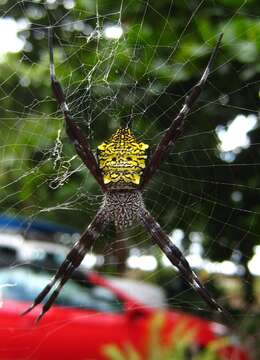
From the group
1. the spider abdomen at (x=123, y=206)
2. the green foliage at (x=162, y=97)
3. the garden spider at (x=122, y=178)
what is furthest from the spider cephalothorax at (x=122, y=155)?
the green foliage at (x=162, y=97)

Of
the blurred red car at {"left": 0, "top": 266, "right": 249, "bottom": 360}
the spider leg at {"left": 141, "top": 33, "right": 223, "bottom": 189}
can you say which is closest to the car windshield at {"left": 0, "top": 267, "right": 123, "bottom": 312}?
the blurred red car at {"left": 0, "top": 266, "right": 249, "bottom": 360}

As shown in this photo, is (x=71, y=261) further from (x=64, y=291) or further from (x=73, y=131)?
(x=64, y=291)

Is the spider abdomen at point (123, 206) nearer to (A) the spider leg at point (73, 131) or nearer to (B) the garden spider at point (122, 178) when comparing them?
(B) the garden spider at point (122, 178)

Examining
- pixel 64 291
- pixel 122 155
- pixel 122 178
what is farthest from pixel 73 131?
pixel 64 291

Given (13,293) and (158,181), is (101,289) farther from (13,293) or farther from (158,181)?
(158,181)

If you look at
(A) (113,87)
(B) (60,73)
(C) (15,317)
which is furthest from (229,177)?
(C) (15,317)

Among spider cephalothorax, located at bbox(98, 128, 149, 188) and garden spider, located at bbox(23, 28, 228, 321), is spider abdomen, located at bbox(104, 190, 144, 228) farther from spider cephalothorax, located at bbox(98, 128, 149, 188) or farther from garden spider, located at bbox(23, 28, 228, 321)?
spider cephalothorax, located at bbox(98, 128, 149, 188)
